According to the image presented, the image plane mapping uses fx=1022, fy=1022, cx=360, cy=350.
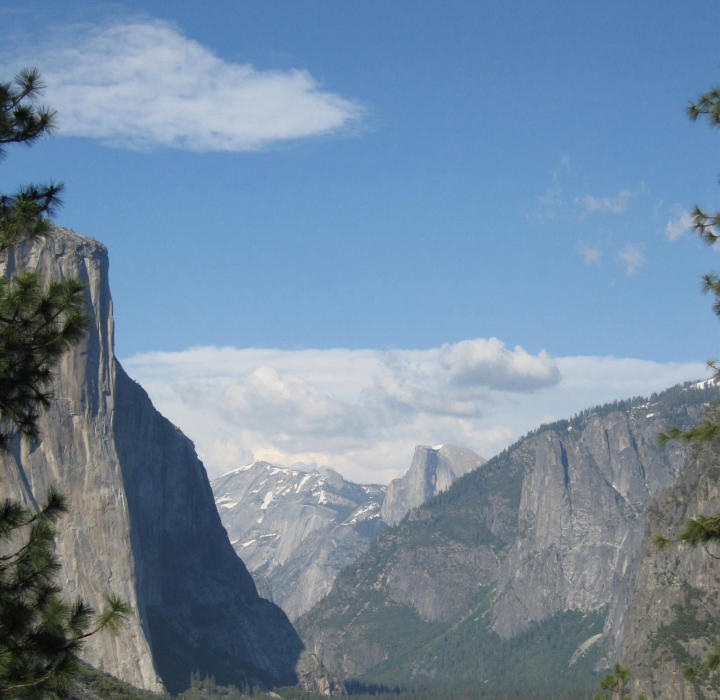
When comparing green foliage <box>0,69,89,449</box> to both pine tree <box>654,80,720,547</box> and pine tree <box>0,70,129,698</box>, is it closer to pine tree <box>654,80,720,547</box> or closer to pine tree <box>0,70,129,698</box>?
pine tree <box>0,70,129,698</box>

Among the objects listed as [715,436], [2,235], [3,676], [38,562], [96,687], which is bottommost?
[96,687]

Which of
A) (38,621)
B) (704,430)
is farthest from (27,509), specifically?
(704,430)

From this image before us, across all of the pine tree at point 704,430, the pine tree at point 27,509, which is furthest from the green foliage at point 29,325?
the pine tree at point 704,430

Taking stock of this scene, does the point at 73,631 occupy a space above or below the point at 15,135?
below

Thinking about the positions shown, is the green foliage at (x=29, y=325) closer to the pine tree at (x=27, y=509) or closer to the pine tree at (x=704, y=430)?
the pine tree at (x=27, y=509)

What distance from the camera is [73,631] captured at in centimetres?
2233

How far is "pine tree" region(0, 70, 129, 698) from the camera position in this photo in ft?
71.9

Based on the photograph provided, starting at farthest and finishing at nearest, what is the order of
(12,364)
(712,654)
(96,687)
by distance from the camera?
1. (96,687)
2. (712,654)
3. (12,364)

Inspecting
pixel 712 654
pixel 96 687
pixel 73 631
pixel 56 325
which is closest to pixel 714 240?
pixel 712 654

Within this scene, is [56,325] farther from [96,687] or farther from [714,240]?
[96,687]

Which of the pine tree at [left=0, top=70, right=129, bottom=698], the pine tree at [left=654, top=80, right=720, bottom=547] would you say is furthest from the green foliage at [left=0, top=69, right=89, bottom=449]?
the pine tree at [left=654, top=80, right=720, bottom=547]

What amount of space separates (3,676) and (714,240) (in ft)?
67.8

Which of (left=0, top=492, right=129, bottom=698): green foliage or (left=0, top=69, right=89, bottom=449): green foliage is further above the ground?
(left=0, top=69, right=89, bottom=449): green foliage

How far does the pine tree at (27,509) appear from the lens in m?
21.9
